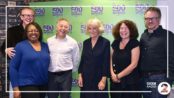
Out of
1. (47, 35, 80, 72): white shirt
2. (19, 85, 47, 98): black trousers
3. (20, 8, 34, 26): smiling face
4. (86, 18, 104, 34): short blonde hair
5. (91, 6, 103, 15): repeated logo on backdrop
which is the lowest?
(19, 85, 47, 98): black trousers

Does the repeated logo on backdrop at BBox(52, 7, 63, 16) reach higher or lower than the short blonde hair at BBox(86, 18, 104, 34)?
higher

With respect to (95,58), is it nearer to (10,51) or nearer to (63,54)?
(63,54)

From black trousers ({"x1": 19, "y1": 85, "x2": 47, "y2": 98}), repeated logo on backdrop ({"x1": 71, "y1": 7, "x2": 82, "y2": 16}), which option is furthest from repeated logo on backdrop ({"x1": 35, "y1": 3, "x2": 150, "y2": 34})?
black trousers ({"x1": 19, "y1": 85, "x2": 47, "y2": 98})

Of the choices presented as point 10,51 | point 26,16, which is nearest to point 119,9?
point 26,16

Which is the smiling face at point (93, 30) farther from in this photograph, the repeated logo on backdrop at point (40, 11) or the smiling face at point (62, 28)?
the repeated logo on backdrop at point (40, 11)

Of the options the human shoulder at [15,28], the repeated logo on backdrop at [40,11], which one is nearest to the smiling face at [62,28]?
the repeated logo on backdrop at [40,11]

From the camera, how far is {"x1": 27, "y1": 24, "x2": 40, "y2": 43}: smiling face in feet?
4.84

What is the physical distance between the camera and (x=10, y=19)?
1.49 meters

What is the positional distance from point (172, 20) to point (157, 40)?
0.49 ft

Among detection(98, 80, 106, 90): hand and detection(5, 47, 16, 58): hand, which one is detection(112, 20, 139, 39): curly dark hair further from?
detection(5, 47, 16, 58): hand

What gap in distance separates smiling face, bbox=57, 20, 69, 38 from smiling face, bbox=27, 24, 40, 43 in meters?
0.13

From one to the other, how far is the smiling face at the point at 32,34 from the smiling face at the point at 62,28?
0.13 m

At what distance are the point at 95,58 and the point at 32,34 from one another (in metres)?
0.41

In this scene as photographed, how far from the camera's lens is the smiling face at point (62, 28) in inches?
58.1
